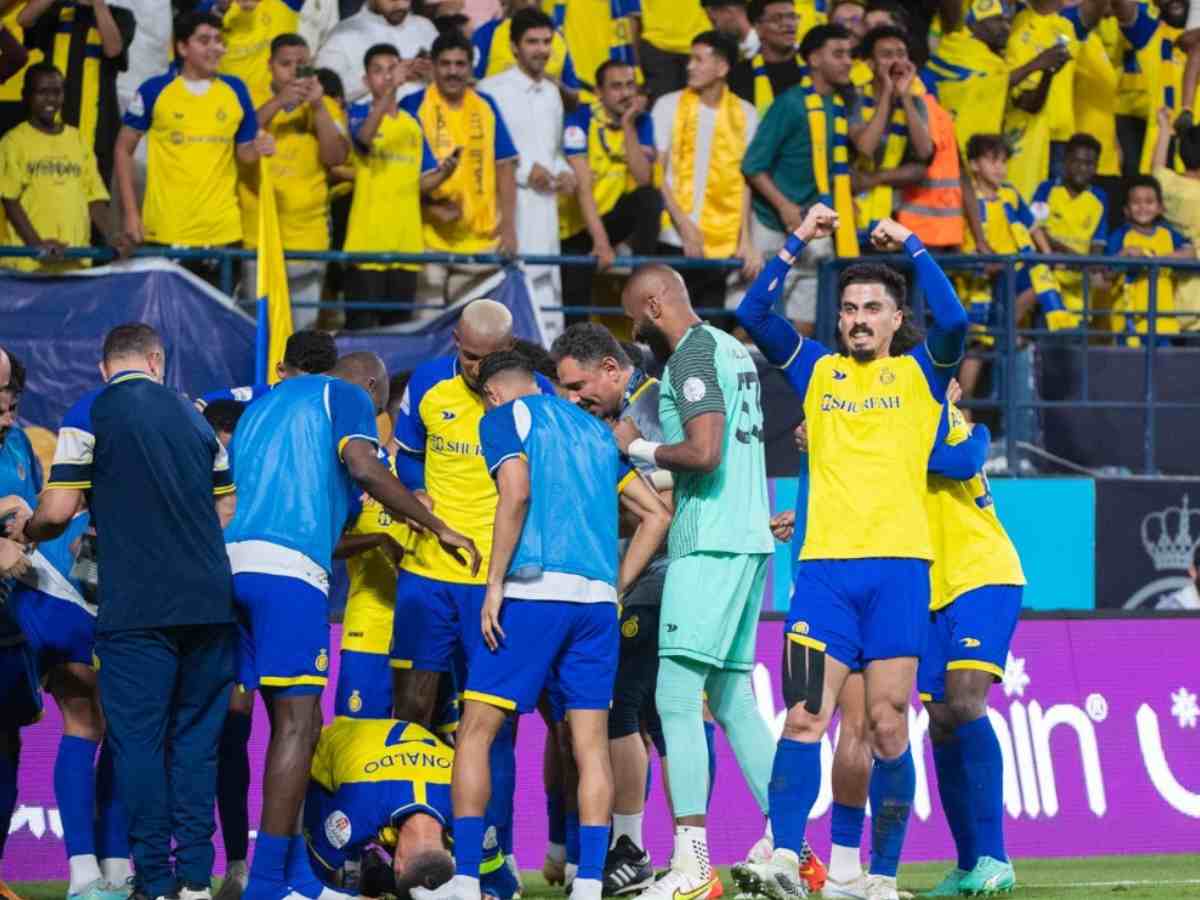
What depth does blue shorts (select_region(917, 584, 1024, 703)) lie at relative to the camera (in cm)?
880

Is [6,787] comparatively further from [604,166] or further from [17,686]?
[604,166]

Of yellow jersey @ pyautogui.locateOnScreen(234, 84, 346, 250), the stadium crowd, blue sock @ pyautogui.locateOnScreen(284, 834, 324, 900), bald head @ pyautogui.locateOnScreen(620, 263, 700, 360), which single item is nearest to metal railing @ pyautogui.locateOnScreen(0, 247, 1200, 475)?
yellow jersey @ pyautogui.locateOnScreen(234, 84, 346, 250)

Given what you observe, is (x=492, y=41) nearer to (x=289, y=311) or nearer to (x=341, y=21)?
(x=341, y=21)

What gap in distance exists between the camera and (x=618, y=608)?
8.47m

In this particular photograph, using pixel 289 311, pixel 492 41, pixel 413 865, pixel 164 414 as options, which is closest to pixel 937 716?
pixel 413 865

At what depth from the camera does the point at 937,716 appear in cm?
889

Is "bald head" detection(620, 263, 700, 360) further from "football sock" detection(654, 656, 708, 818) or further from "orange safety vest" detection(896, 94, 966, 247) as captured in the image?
"orange safety vest" detection(896, 94, 966, 247)

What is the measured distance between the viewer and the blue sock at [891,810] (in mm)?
8070

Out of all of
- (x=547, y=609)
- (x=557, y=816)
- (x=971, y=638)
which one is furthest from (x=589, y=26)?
(x=547, y=609)

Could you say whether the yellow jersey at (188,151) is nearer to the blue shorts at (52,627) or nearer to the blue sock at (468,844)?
the blue shorts at (52,627)

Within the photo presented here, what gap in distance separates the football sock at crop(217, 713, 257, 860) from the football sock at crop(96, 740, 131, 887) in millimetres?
405

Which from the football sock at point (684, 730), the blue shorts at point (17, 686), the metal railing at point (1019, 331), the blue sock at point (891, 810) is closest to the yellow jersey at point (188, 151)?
the metal railing at point (1019, 331)

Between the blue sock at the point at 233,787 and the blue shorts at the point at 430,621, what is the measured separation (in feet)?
2.77

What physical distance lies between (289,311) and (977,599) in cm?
511
